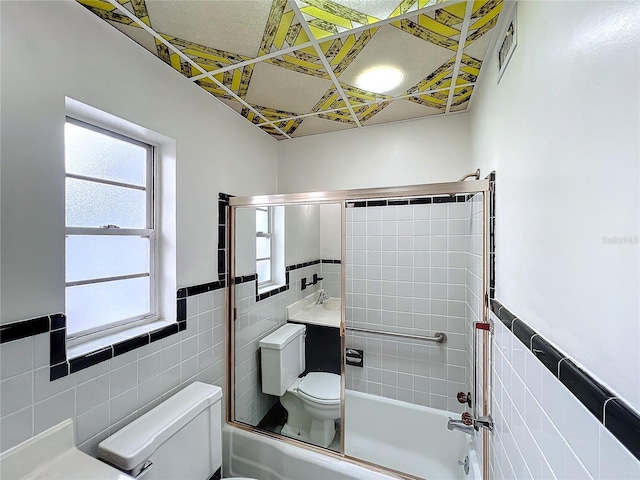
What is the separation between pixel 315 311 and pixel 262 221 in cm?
73

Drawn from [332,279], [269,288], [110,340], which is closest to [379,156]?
[332,279]

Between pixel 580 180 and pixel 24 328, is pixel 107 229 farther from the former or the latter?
pixel 580 180

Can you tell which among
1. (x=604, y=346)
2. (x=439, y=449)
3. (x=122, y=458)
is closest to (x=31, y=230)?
(x=122, y=458)

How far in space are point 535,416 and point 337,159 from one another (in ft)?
6.60

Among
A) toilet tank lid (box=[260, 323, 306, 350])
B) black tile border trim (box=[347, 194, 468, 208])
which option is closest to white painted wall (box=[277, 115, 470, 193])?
black tile border trim (box=[347, 194, 468, 208])

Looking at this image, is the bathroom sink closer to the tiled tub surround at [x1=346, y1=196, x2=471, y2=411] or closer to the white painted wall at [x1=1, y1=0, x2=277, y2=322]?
the tiled tub surround at [x1=346, y1=196, x2=471, y2=411]

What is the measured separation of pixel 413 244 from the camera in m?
2.02

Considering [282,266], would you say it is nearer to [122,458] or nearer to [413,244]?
[413,244]

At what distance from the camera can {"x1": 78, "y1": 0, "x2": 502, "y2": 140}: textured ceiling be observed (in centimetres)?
103

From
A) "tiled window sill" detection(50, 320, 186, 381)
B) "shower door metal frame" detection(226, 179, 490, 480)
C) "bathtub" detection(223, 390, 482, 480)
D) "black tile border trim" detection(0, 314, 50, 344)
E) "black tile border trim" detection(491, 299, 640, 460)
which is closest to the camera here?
"black tile border trim" detection(491, 299, 640, 460)

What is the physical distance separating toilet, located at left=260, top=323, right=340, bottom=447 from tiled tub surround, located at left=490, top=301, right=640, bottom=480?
919 millimetres

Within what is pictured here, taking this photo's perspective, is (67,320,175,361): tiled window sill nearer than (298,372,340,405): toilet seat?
Yes

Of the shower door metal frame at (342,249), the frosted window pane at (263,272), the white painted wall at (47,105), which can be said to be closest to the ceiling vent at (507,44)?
the shower door metal frame at (342,249)

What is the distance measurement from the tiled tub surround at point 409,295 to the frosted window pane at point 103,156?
1277 millimetres
